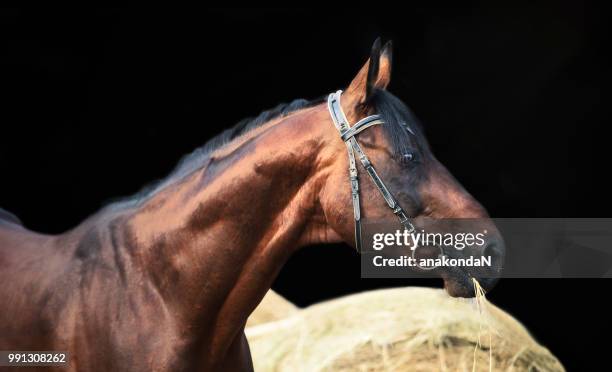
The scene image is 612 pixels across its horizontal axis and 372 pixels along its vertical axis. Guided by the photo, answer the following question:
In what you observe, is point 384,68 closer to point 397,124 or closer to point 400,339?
point 397,124

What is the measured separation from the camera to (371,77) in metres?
2.58

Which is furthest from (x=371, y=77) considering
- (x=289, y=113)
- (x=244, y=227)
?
(x=244, y=227)

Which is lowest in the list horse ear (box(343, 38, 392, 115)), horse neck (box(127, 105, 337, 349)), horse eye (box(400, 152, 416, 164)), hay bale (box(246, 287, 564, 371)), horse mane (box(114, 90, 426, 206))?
hay bale (box(246, 287, 564, 371))

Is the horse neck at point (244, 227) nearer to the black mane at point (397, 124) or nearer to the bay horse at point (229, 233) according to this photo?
the bay horse at point (229, 233)

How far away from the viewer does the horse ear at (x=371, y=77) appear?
2.56m

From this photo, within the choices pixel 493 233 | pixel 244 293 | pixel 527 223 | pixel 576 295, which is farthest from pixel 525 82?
pixel 244 293

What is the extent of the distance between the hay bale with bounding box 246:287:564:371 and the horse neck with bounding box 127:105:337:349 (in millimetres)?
1712

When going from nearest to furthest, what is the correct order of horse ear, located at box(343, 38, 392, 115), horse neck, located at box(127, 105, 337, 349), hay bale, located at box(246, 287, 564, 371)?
horse ear, located at box(343, 38, 392, 115) → horse neck, located at box(127, 105, 337, 349) → hay bale, located at box(246, 287, 564, 371)

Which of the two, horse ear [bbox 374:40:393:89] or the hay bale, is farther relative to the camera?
the hay bale

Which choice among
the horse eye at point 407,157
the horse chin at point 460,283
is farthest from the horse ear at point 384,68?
the horse chin at point 460,283

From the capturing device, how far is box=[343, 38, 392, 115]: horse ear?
2.56 metres

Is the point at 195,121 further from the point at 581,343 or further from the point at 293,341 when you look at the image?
the point at 581,343

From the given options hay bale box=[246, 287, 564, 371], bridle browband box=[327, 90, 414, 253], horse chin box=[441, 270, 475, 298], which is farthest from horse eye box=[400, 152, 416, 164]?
hay bale box=[246, 287, 564, 371]

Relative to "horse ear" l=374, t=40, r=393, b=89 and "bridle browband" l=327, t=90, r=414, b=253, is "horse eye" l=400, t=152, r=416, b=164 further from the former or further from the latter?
"horse ear" l=374, t=40, r=393, b=89
